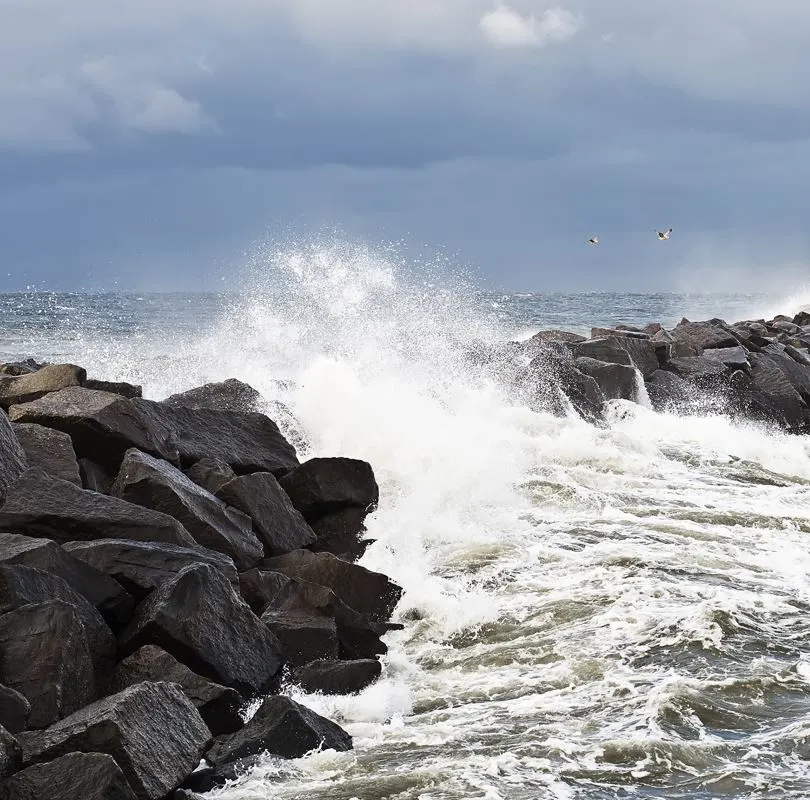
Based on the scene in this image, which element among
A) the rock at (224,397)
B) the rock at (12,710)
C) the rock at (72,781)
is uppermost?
the rock at (224,397)

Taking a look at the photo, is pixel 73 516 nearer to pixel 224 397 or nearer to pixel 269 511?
pixel 269 511

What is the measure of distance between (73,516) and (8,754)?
6.99 feet

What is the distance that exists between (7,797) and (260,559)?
2.98 meters

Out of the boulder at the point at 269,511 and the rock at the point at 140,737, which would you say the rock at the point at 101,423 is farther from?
the rock at the point at 140,737

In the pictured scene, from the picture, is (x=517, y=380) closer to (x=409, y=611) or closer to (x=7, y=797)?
(x=409, y=611)

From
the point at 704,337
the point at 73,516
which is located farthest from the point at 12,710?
the point at 704,337

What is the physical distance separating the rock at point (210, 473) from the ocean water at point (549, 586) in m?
1.19

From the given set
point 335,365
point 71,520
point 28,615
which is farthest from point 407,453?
point 28,615

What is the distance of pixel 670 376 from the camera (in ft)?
50.3

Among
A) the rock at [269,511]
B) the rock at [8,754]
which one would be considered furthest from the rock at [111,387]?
the rock at [8,754]

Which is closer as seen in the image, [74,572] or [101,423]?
[74,572]

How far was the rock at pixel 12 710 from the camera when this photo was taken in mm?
4312

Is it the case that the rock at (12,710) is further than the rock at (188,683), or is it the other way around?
the rock at (188,683)

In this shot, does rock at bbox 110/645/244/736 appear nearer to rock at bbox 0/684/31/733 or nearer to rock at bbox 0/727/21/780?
rock at bbox 0/684/31/733
